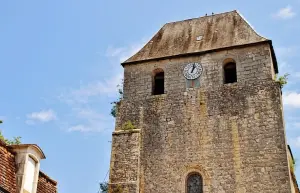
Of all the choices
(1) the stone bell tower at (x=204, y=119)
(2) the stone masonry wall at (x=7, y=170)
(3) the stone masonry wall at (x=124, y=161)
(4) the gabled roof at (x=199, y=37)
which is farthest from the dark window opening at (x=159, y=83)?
(2) the stone masonry wall at (x=7, y=170)

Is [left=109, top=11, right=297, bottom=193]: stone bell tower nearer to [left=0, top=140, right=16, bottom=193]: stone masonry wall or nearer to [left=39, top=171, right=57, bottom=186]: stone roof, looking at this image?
[left=39, top=171, right=57, bottom=186]: stone roof

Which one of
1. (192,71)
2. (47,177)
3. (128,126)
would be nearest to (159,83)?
(192,71)

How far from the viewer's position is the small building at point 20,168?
10.5 metres

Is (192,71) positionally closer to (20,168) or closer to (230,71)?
(230,71)

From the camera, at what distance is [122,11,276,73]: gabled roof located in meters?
19.4

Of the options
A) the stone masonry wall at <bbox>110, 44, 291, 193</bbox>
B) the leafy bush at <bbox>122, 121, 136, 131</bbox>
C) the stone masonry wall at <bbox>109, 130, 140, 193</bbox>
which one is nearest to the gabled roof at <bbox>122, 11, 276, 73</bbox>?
the stone masonry wall at <bbox>110, 44, 291, 193</bbox>

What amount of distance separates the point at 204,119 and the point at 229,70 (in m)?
2.40

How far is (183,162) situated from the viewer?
17.6 m

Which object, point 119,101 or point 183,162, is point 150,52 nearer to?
point 119,101

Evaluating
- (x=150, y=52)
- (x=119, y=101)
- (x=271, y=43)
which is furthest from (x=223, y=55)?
(x=119, y=101)

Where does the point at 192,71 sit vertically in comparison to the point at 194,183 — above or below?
above

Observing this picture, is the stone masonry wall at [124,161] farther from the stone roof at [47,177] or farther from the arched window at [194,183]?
the stone roof at [47,177]

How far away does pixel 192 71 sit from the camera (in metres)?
19.2

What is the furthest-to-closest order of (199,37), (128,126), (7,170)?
1. (199,37)
2. (128,126)
3. (7,170)
